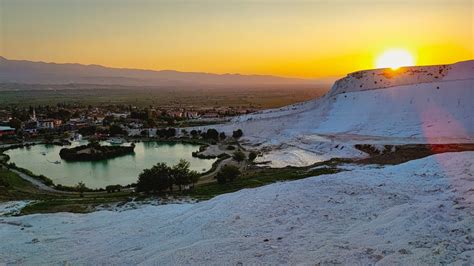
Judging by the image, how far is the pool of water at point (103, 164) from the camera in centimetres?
3491

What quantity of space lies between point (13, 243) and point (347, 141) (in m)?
34.2

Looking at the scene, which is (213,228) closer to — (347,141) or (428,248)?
(428,248)

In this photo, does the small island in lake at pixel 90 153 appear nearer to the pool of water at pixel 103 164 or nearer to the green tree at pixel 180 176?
the pool of water at pixel 103 164

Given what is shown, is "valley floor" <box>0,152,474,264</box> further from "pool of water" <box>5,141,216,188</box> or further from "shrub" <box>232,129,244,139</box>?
"shrub" <box>232,129,244,139</box>

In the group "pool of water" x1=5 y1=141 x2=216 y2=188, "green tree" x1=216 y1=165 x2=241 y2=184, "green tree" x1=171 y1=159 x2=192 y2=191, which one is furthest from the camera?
"pool of water" x1=5 y1=141 x2=216 y2=188

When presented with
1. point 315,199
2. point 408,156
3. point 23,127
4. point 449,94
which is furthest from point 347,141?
point 23,127

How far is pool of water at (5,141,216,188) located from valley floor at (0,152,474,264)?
19674 mm

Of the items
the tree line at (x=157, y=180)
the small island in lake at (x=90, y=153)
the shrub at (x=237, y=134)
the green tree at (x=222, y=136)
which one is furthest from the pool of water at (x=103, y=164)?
the tree line at (x=157, y=180)

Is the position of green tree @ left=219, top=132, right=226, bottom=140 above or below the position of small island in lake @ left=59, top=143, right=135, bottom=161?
above

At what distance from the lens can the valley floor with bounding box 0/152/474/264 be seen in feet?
29.9

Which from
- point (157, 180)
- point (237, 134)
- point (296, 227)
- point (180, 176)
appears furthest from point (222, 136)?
point (296, 227)

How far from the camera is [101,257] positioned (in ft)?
34.1

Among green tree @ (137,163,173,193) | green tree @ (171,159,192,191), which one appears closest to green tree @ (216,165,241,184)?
green tree @ (171,159,192,191)

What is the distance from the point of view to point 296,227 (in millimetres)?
11039
